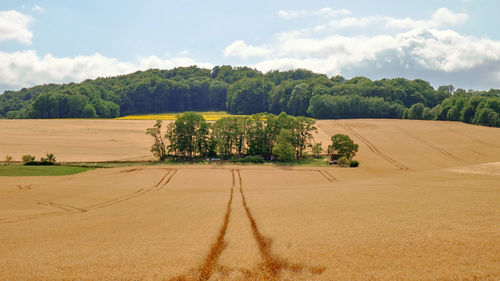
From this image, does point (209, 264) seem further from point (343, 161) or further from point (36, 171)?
point (343, 161)

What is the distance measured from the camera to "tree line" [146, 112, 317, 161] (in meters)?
64.9

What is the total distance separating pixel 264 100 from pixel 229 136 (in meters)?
92.4

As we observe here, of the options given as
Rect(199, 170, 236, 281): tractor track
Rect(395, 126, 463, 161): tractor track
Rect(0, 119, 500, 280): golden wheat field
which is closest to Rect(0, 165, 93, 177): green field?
Rect(0, 119, 500, 280): golden wheat field

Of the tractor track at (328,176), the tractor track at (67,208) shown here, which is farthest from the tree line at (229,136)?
the tractor track at (67,208)

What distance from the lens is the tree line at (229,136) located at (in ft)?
213

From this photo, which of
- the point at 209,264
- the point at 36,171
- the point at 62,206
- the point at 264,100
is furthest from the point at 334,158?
the point at 264,100

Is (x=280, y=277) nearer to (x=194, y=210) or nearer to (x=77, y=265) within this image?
(x=77, y=265)

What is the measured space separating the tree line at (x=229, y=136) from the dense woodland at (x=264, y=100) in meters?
51.2

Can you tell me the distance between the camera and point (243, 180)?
37375 mm

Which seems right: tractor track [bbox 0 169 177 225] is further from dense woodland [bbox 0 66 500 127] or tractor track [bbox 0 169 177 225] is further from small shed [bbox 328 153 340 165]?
dense woodland [bbox 0 66 500 127]

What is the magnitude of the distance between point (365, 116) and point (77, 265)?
119 metres

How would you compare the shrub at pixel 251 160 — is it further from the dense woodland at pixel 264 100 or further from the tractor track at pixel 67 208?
the dense woodland at pixel 264 100

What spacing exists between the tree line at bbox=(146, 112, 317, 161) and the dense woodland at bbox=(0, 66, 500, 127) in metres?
51.2


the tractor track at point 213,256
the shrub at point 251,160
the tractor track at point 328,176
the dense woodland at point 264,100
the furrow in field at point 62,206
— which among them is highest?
the dense woodland at point 264,100
